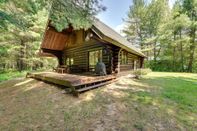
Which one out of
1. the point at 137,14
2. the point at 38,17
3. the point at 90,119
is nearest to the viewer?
the point at 90,119

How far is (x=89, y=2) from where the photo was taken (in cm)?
627

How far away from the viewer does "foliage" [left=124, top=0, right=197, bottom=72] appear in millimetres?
23578

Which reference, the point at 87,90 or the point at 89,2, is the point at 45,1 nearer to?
the point at 89,2

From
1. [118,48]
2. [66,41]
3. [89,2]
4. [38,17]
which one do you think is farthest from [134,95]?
[38,17]

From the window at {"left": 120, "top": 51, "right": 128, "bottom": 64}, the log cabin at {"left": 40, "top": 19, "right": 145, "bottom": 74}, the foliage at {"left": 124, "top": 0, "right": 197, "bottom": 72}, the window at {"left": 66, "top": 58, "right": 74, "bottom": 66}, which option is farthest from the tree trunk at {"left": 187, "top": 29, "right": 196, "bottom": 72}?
the window at {"left": 66, "top": 58, "right": 74, "bottom": 66}

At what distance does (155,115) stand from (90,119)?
2.09 metres

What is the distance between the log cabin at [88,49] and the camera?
1113 centimetres

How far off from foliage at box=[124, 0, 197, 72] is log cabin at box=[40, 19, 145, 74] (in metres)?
11.3

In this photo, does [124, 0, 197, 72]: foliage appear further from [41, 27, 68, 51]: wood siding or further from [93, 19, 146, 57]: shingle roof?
[41, 27, 68, 51]: wood siding

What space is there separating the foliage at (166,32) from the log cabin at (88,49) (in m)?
11.3

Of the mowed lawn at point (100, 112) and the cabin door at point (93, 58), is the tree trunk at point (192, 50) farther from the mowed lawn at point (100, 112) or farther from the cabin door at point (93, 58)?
the mowed lawn at point (100, 112)

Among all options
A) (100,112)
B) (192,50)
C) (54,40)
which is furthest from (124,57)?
(192,50)

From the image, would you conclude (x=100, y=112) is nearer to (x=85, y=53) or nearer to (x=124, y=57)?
(x=85, y=53)

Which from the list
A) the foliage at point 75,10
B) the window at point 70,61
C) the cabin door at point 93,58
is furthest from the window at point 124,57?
the foliage at point 75,10
